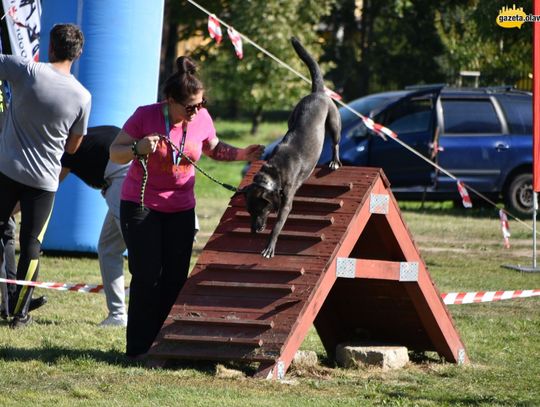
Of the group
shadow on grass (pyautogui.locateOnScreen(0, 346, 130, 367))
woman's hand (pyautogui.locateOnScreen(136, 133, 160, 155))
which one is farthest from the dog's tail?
shadow on grass (pyautogui.locateOnScreen(0, 346, 130, 367))

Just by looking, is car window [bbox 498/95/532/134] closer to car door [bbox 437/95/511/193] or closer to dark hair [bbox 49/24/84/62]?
car door [bbox 437/95/511/193]

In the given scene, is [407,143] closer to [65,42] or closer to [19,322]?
[19,322]

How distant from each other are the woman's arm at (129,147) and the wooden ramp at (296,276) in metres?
0.77

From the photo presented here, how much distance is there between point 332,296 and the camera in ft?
24.6

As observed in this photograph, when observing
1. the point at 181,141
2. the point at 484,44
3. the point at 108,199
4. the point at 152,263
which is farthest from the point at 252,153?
the point at 484,44

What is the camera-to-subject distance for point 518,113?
1877 centimetres

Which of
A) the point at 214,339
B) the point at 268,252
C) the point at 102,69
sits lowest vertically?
the point at 214,339

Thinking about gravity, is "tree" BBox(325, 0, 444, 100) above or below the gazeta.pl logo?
below

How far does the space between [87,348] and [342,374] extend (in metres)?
1.79

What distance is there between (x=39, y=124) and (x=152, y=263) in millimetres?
1393

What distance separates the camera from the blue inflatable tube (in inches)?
458

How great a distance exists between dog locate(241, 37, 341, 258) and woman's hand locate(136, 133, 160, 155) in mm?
612

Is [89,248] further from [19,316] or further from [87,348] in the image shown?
[87,348]

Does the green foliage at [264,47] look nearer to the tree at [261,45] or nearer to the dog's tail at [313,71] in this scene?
the tree at [261,45]
